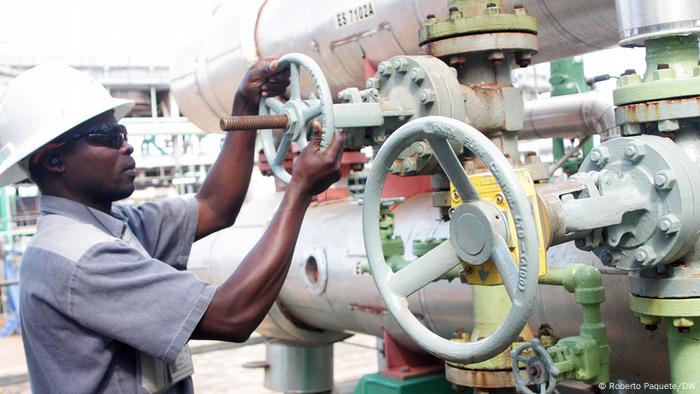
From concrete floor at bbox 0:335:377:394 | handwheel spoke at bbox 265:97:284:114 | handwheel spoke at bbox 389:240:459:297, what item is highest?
handwheel spoke at bbox 265:97:284:114

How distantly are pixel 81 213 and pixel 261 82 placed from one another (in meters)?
0.51

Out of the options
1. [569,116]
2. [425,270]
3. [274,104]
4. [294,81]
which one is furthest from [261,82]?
[569,116]

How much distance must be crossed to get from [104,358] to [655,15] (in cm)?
114

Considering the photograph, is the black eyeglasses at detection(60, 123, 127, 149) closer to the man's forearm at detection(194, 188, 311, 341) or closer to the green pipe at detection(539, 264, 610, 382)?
the man's forearm at detection(194, 188, 311, 341)

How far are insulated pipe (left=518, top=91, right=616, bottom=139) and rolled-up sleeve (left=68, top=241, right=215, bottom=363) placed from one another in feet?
6.27

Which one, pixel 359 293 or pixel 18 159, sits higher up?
pixel 18 159

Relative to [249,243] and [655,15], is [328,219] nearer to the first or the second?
[249,243]

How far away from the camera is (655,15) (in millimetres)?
1347

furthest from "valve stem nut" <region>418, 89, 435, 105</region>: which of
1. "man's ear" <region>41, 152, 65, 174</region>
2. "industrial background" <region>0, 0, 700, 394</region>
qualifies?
"man's ear" <region>41, 152, 65, 174</region>

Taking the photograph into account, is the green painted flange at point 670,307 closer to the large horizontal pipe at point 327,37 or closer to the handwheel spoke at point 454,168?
the handwheel spoke at point 454,168

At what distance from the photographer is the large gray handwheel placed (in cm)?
105

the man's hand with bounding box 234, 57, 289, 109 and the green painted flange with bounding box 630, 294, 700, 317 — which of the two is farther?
the man's hand with bounding box 234, 57, 289, 109

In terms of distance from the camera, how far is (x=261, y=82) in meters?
1.88

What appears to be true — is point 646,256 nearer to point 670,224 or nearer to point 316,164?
point 670,224
